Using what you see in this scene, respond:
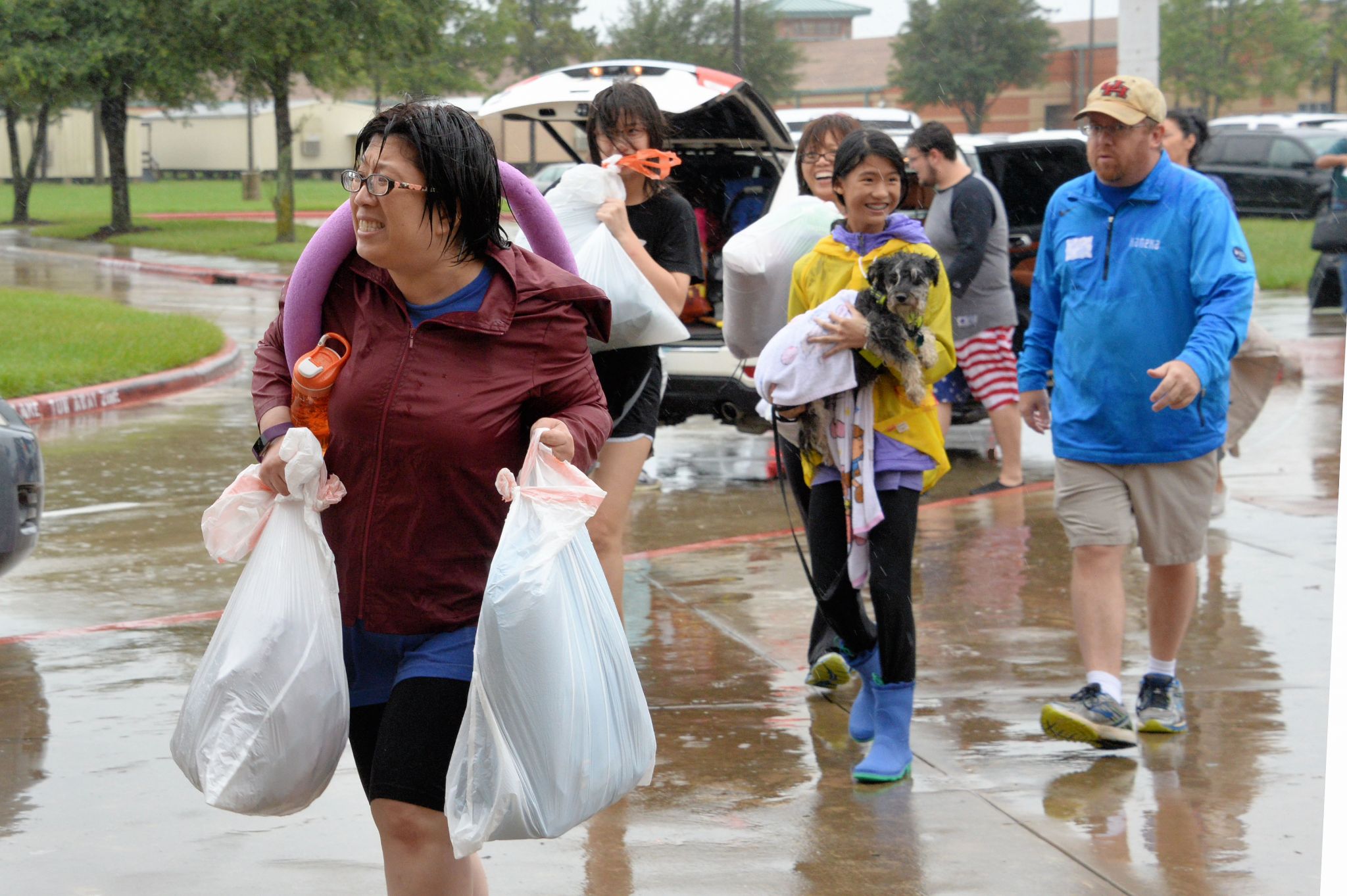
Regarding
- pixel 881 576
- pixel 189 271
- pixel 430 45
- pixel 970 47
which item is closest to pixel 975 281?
pixel 881 576

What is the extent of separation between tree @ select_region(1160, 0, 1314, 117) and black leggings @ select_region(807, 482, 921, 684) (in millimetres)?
44940

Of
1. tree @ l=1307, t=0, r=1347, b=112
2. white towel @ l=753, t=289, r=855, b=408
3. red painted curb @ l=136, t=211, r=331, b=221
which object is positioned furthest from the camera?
red painted curb @ l=136, t=211, r=331, b=221

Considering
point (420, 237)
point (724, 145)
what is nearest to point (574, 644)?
point (420, 237)

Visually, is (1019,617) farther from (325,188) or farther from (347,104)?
(347,104)

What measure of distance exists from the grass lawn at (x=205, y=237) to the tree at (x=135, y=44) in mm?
2948

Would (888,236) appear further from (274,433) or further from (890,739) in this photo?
(274,433)

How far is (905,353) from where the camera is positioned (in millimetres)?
4500

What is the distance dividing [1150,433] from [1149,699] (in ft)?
2.75

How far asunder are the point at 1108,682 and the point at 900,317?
4.18ft

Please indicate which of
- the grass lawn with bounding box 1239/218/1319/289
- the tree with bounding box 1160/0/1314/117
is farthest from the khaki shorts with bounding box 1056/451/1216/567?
the tree with bounding box 1160/0/1314/117

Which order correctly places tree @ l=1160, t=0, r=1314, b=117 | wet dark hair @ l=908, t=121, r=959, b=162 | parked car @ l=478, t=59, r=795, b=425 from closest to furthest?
parked car @ l=478, t=59, r=795, b=425
wet dark hair @ l=908, t=121, r=959, b=162
tree @ l=1160, t=0, r=1314, b=117

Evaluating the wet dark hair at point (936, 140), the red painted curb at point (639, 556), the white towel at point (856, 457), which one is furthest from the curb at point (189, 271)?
the white towel at point (856, 457)

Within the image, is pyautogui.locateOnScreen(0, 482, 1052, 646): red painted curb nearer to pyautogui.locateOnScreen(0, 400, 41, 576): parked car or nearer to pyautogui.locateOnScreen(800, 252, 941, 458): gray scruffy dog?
pyautogui.locateOnScreen(0, 400, 41, 576): parked car

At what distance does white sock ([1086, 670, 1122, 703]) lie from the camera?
4789mm
